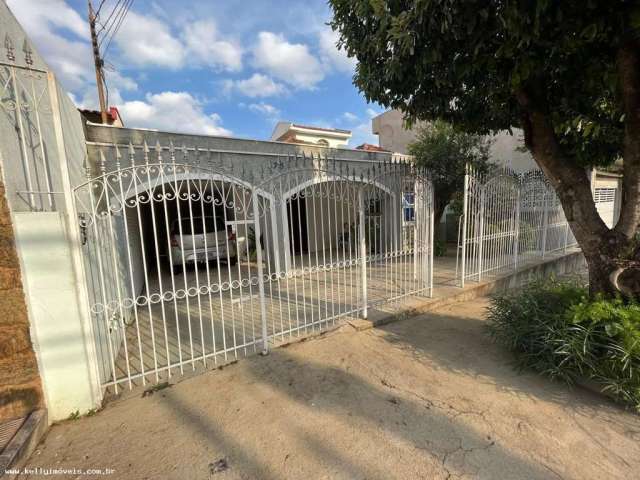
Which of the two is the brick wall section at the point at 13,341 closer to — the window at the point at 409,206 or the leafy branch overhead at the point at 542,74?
the leafy branch overhead at the point at 542,74

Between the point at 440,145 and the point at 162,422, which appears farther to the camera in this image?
the point at 440,145

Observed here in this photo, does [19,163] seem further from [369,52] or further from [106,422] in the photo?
[369,52]

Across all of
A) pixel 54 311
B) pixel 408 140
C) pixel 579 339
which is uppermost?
pixel 408 140

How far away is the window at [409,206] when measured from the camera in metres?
4.55

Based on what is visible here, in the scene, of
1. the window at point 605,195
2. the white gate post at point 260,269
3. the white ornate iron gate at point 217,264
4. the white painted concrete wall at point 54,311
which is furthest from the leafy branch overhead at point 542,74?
the window at point 605,195

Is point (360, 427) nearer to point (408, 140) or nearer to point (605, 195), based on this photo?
point (605, 195)

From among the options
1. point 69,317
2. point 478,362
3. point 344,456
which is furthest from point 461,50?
point 69,317

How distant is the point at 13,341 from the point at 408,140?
585 inches

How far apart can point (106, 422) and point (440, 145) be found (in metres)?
8.15

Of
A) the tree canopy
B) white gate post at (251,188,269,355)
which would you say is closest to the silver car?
white gate post at (251,188,269,355)

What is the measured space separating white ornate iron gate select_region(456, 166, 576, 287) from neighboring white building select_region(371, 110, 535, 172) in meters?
4.47

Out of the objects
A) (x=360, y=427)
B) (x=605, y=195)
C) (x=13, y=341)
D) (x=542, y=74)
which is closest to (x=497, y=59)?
(x=542, y=74)

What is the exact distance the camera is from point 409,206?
4754 mm

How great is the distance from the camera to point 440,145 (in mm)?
7559
